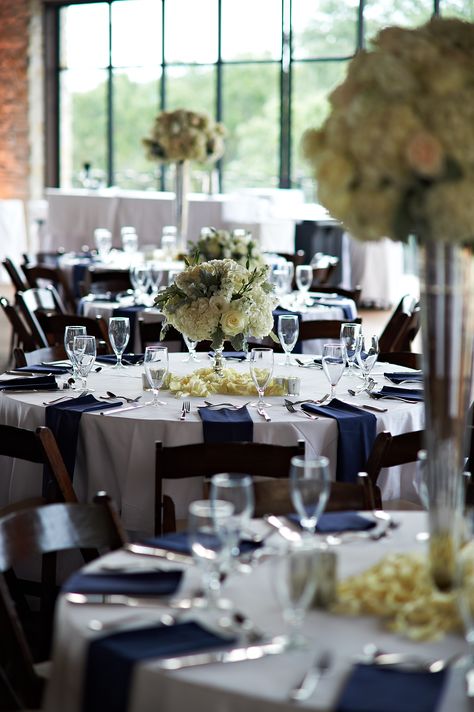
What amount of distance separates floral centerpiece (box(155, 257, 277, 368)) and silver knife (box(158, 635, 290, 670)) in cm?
249

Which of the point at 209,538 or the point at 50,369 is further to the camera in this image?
the point at 50,369

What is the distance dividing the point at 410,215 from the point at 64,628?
1035 millimetres

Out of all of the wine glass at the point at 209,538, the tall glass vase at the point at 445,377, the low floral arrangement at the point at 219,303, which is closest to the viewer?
the wine glass at the point at 209,538

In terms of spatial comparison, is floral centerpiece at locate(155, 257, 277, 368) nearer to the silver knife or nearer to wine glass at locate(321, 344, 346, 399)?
wine glass at locate(321, 344, 346, 399)

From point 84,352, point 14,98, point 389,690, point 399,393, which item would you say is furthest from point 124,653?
point 14,98

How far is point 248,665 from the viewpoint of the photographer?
188 centimetres

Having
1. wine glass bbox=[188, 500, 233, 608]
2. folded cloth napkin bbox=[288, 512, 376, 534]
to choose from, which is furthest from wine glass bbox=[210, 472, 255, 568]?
folded cloth napkin bbox=[288, 512, 376, 534]

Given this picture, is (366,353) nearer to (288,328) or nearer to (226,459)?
(288,328)

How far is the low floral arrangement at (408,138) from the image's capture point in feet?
6.48

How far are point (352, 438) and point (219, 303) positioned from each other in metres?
0.84

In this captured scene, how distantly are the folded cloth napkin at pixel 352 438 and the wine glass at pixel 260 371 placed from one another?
20cm

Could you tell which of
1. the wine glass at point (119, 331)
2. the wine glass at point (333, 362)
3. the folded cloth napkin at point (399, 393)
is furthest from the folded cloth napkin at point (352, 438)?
the wine glass at point (119, 331)

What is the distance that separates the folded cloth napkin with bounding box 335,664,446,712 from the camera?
176 centimetres

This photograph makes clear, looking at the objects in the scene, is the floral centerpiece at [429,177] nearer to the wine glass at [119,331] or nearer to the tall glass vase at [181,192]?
the wine glass at [119,331]
